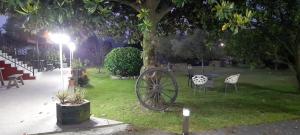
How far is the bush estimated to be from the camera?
66.5ft

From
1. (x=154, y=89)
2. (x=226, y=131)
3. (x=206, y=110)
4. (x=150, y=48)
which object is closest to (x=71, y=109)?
(x=154, y=89)

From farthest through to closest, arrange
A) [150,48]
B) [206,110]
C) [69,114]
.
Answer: [150,48]
[206,110]
[69,114]

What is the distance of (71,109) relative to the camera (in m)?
7.77

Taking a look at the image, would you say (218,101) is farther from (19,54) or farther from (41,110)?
(19,54)

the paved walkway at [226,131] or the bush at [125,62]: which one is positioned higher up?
the bush at [125,62]

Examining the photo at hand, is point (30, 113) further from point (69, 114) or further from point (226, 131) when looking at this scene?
point (226, 131)

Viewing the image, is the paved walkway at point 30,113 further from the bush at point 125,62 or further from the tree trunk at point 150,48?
the bush at point 125,62

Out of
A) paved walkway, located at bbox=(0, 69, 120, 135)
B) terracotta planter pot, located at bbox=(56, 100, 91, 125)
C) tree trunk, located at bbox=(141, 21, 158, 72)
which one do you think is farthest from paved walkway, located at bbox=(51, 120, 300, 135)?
tree trunk, located at bbox=(141, 21, 158, 72)

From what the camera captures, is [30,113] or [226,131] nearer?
[226,131]

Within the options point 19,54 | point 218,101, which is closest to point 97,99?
point 218,101

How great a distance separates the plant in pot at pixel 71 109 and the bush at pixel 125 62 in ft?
39.8

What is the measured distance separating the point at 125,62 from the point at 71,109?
12.6 metres

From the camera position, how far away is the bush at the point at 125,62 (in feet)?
66.5

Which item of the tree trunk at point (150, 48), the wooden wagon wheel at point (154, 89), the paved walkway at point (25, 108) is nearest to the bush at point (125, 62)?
the paved walkway at point (25, 108)
